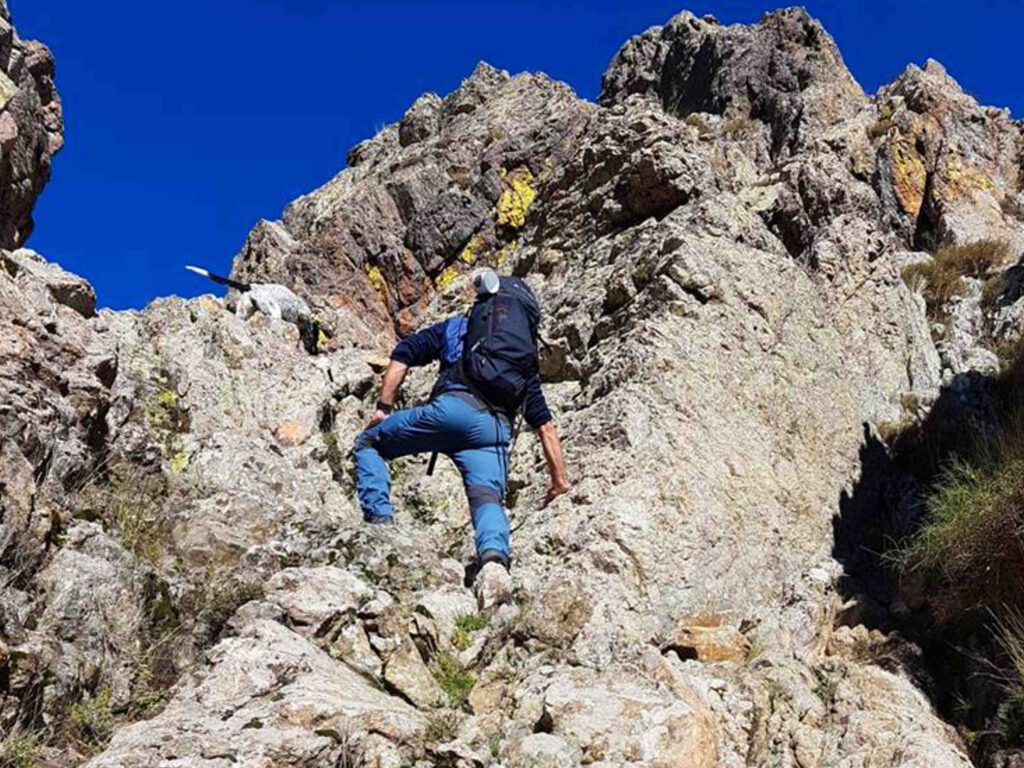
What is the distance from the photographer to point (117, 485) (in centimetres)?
689

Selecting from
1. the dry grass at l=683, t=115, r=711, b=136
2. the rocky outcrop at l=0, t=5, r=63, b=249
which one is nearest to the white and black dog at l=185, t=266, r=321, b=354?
the rocky outcrop at l=0, t=5, r=63, b=249

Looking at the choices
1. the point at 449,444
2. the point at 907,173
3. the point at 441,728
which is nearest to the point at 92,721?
the point at 441,728

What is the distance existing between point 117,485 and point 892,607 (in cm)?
586

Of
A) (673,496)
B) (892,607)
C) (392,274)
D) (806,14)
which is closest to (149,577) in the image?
(673,496)

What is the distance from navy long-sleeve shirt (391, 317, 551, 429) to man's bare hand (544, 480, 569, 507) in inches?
19.0

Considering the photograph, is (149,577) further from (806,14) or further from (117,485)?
(806,14)

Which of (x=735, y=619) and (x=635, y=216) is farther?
(x=635, y=216)

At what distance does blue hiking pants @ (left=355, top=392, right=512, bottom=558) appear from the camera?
7.20 meters

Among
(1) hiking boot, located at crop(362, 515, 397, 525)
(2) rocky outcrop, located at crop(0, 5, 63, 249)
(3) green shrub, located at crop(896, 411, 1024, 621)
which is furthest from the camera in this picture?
(2) rocky outcrop, located at crop(0, 5, 63, 249)

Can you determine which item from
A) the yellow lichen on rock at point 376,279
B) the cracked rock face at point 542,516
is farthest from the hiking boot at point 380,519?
the yellow lichen on rock at point 376,279

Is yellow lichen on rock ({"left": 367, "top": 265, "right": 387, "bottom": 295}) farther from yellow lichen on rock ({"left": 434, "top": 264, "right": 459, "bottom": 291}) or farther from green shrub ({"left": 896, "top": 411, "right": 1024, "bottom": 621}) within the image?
green shrub ({"left": 896, "top": 411, "right": 1024, "bottom": 621})

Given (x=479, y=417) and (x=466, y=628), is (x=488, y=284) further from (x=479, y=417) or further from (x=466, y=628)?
(x=466, y=628)

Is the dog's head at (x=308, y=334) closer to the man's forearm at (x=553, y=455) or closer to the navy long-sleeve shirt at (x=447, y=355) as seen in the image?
the navy long-sleeve shirt at (x=447, y=355)

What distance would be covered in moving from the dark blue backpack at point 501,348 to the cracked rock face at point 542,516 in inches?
35.2
